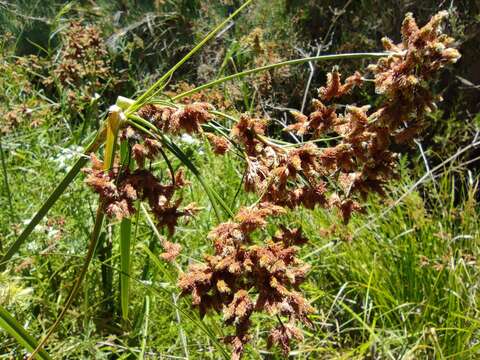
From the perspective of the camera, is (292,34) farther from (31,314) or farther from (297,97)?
(31,314)

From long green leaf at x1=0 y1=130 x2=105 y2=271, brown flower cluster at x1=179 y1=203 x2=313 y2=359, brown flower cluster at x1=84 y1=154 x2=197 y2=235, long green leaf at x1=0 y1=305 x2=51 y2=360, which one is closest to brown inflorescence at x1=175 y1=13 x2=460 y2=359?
brown flower cluster at x1=179 y1=203 x2=313 y2=359

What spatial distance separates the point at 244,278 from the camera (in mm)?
886

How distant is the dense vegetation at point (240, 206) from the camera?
0.90 meters

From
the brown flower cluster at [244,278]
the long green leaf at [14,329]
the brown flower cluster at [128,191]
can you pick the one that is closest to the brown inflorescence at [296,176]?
the brown flower cluster at [244,278]

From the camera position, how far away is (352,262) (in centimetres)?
235

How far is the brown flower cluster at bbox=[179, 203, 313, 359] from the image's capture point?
0.83m

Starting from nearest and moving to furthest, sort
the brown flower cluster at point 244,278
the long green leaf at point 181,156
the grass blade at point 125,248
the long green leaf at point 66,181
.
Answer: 1. the brown flower cluster at point 244,278
2. the long green leaf at point 181,156
3. the long green leaf at point 66,181
4. the grass blade at point 125,248

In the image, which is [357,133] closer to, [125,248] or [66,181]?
[66,181]

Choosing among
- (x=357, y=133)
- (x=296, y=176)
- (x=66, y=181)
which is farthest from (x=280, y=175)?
(x=66, y=181)

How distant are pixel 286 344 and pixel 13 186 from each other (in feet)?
6.63

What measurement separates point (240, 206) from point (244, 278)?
3.84ft

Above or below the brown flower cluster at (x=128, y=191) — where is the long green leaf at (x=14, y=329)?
below

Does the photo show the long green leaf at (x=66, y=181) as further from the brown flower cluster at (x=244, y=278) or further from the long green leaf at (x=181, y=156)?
the brown flower cluster at (x=244, y=278)

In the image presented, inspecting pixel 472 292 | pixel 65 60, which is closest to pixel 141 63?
pixel 65 60
